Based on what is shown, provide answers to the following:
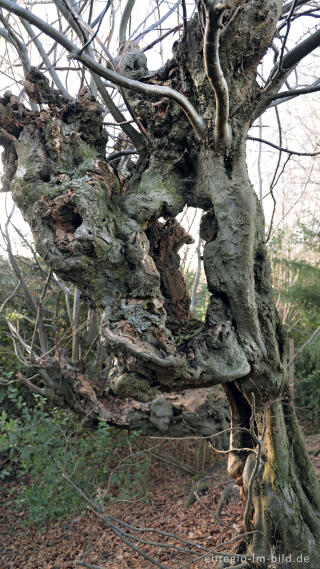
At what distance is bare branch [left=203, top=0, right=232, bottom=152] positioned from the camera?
5.50 feet

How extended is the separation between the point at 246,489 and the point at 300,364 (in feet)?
15.9

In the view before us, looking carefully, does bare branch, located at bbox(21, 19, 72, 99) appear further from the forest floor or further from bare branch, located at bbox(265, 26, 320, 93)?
the forest floor

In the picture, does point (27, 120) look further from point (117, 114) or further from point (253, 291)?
point (253, 291)

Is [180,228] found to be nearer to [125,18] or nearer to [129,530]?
[125,18]

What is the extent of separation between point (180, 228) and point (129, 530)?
10.8 feet

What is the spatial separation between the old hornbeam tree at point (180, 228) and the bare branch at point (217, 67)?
0.01 metres

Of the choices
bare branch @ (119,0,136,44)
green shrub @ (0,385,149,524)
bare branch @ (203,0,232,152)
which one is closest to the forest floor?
green shrub @ (0,385,149,524)

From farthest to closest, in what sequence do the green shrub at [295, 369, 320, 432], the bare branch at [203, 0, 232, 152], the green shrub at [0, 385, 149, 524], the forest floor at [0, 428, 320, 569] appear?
1. the green shrub at [295, 369, 320, 432]
2. the green shrub at [0, 385, 149, 524]
3. the forest floor at [0, 428, 320, 569]
4. the bare branch at [203, 0, 232, 152]

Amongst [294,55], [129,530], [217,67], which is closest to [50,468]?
[129,530]

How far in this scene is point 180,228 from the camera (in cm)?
295

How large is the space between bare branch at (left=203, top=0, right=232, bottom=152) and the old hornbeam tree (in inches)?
0.4

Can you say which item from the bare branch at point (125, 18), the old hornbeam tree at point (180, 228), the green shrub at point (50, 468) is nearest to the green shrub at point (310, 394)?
the green shrub at point (50, 468)

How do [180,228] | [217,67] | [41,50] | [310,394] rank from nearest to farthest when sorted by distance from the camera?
[217,67] → [180,228] → [41,50] → [310,394]

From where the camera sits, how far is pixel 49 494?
4.29m
